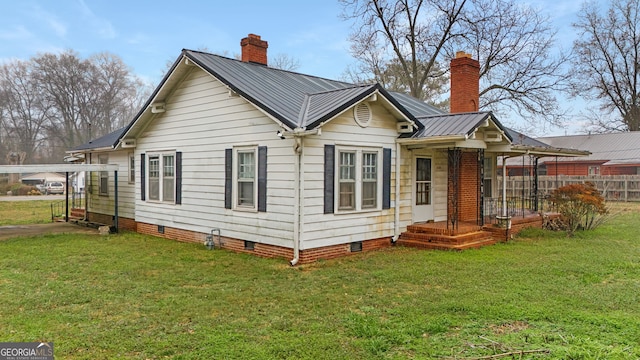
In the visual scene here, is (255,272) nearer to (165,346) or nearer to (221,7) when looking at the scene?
(165,346)

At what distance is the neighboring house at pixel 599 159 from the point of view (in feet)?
101

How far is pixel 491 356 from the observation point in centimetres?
408

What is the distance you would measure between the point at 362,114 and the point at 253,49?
17.0 ft

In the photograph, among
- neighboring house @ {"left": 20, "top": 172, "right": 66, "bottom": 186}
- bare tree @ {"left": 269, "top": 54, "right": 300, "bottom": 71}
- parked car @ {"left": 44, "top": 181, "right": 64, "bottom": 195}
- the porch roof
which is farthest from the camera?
neighboring house @ {"left": 20, "top": 172, "right": 66, "bottom": 186}

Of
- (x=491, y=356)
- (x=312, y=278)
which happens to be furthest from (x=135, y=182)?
(x=491, y=356)

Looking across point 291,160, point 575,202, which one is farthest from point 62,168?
point 575,202

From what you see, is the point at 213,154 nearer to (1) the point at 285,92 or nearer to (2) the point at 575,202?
(1) the point at 285,92

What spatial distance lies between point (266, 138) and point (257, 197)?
4.11 ft

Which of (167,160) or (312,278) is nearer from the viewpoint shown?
(312,278)

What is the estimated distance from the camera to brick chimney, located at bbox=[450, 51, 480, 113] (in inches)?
545

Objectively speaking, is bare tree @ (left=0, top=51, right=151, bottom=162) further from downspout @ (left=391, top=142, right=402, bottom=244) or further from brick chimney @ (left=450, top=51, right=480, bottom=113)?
downspout @ (left=391, top=142, right=402, bottom=244)

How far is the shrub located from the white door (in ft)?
12.2

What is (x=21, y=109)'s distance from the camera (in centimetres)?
4688

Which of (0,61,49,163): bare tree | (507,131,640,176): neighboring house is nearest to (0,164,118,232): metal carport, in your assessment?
(507,131,640,176): neighboring house
